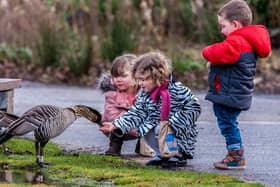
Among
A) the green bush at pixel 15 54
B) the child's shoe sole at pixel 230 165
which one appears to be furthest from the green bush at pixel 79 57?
the child's shoe sole at pixel 230 165

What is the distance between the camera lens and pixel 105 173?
7.50 metres

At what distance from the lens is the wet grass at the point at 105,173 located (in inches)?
282

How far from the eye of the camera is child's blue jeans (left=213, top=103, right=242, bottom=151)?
773 cm

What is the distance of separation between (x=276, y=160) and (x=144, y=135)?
1329mm

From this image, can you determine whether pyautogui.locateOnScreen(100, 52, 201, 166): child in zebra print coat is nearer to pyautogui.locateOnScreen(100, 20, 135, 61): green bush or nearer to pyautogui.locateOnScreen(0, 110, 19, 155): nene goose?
pyautogui.locateOnScreen(0, 110, 19, 155): nene goose

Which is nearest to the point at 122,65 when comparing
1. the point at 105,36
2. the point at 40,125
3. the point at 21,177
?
the point at 40,125

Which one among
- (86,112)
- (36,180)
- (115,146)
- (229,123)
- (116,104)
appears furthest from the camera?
(116,104)

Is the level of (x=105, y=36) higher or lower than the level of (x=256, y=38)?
higher

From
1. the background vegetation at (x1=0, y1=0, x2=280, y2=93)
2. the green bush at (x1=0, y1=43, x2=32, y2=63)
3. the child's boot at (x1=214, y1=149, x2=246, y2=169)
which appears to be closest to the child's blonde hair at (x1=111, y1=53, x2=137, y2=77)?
the child's boot at (x1=214, y1=149, x2=246, y2=169)

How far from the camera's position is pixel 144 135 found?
27.0 ft

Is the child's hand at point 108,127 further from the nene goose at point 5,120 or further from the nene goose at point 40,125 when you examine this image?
the nene goose at point 5,120

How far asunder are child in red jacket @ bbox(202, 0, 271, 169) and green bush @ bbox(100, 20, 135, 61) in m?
7.67

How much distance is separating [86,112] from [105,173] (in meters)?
0.91

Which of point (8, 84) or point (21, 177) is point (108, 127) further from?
point (8, 84)
